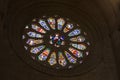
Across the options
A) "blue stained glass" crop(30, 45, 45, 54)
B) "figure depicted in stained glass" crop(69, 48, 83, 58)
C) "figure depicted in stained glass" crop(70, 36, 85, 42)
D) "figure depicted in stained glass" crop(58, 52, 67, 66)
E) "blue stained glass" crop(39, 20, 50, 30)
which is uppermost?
"blue stained glass" crop(39, 20, 50, 30)

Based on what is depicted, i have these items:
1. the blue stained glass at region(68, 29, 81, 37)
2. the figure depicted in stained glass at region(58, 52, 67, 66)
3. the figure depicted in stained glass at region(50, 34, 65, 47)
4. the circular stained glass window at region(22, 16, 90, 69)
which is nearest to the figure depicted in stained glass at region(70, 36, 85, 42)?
the circular stained glass window at region(22, 16, 90, 69)

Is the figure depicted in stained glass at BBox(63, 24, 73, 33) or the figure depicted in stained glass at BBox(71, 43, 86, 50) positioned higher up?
the figure depicted in stained glass at BBox(63, 24, 73, 33)

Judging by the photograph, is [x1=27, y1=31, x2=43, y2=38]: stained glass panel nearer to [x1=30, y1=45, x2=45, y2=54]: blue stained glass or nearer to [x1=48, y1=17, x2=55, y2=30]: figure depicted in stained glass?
[x1=30, y1=45, x2=45, y2=54]: blue stained glass

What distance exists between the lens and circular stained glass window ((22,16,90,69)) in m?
12.0

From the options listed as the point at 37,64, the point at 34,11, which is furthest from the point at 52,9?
the point at 37,64

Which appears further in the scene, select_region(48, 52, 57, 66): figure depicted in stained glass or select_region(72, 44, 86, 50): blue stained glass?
select_region(72, 44, 86, 50): blue stained glass

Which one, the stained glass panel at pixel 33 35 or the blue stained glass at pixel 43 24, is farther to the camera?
the blue stained glass at pixel 43 24

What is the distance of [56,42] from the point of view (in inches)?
492

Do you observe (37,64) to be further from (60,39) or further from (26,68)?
(60,39)

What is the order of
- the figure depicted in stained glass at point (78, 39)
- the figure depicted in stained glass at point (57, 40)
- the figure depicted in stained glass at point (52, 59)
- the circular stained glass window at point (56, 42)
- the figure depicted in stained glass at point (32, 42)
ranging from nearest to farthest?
the figure depicted in stained glass at point (52, 59)
the circular stained glass window at point (56, 42)
the figure depicted in stained glass at point (32, 42)
the figure depicted in stained glass at point (57, 40)
the figure depicted in stained glass at point (78, 39)

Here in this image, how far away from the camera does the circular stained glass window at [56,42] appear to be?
12008 millimetres

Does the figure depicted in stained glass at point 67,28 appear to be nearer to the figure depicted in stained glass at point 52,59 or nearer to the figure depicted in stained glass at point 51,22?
the figure depicted in stained glass at point 51,22

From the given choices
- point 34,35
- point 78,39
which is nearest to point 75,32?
point 78,39

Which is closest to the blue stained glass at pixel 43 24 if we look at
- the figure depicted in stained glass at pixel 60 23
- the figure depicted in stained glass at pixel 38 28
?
the figure depicted in stained glass at pixel 38 28
